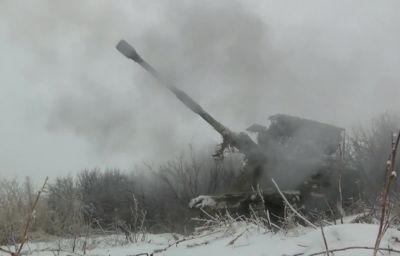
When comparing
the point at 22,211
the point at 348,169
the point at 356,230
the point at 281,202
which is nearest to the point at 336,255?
the point at 356,230

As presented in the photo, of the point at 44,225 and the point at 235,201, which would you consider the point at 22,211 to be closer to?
the point at 44,225

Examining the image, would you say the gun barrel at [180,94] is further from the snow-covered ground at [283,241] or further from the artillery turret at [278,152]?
the snow-covered ground at [283,241]

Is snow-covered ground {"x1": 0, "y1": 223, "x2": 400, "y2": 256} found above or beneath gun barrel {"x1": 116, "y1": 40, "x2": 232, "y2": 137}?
beneath

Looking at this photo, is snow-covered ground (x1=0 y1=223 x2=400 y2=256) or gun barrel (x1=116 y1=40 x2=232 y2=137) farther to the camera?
gun barrel (x1=116 y1=40 x2=232 y2=137)

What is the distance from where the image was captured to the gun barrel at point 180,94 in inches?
442

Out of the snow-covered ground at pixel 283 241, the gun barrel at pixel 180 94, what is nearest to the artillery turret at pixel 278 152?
the gun barrel at pixel 180 94

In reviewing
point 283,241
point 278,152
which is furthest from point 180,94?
point 283,241

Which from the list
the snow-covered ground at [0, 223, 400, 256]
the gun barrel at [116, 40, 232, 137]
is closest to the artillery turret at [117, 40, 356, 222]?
the gun barrel at [116, 40, 232, 137]

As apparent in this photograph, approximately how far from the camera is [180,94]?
11664 millimetres

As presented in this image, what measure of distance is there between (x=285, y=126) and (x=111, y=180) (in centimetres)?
4103

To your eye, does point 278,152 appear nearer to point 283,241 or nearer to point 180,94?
point 180,94

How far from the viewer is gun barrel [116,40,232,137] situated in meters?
11.2

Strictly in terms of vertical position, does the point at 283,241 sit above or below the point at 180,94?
below

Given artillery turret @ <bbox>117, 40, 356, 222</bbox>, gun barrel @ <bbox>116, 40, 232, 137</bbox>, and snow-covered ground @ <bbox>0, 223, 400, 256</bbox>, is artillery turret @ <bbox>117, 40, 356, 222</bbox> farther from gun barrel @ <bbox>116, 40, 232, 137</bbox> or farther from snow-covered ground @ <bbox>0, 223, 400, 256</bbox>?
snow-covered ground @ <bbox>0, 223, 400, 256</bbox>
